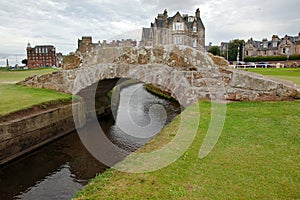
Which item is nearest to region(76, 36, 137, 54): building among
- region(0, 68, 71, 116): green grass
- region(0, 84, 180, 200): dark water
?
region(0, 68, 71, 116): green grass

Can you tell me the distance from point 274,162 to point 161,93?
1924 cm

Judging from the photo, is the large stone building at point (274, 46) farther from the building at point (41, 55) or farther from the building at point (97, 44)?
the building at point (41, 55)

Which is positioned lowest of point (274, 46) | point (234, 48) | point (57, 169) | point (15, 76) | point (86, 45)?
point (57, 169)

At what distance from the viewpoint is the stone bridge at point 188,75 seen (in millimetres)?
9055

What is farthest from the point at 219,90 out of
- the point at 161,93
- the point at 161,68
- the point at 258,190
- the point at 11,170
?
the point at 161,93

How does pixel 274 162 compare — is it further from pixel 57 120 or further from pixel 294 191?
pixel 57 120

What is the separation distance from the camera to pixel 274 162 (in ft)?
14.6

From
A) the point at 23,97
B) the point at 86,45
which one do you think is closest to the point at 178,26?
the point at 86,45

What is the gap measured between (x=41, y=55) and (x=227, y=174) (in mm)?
85005

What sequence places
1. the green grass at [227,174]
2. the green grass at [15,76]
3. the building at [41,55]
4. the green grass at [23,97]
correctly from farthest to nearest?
1. the building at [41,55]
2. the green grass at [15,76]
3. the green grass at [23,97]
4. the green grass at [227,174]

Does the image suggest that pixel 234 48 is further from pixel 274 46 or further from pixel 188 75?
pixel 188 75

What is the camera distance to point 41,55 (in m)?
79.1

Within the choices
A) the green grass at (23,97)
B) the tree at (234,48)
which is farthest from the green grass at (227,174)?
the tree at (234,48)

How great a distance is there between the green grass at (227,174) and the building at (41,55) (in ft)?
266
